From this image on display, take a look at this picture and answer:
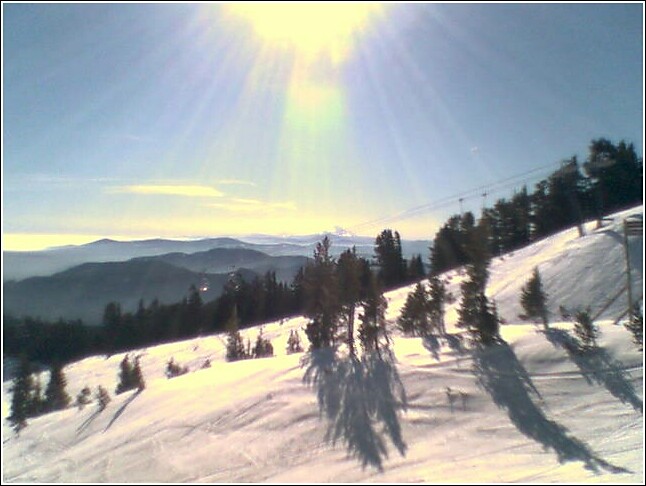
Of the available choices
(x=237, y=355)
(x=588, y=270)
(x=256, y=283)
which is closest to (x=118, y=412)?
(x=256, y=283)

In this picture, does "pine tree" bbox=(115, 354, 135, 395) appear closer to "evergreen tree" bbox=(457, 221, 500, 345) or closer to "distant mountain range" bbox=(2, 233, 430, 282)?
"distant mountain range" bbox=(2, 233, 430, 282)

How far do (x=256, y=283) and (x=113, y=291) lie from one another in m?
2.63

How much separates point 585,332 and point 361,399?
456cm

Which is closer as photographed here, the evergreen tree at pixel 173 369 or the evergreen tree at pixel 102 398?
the evergreen tree at pixel 102 398

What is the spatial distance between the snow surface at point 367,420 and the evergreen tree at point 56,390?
13 centimetres

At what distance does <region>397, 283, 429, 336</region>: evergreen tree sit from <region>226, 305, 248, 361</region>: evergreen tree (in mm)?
4141

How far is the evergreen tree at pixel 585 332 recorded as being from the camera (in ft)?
29.3

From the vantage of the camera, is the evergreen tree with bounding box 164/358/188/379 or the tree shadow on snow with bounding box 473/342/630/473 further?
the evergreen tree with bounding box 164/358/188/379

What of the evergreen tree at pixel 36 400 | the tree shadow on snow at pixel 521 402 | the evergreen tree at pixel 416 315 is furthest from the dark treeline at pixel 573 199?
the evergreen tree at pixel 36 400

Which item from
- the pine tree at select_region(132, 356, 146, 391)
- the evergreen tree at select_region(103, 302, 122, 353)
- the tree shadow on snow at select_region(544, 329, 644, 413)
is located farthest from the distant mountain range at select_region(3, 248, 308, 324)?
the tree shadow on snow at select_region(544, 329, 644, 413)

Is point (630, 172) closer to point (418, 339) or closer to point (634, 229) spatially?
point (634, 229)

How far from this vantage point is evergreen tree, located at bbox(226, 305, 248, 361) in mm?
10708

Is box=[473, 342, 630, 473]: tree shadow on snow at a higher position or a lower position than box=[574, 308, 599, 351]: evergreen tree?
lower

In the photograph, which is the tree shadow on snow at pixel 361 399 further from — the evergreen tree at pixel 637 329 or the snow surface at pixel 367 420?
the evergreen tree at pixel 637 329
